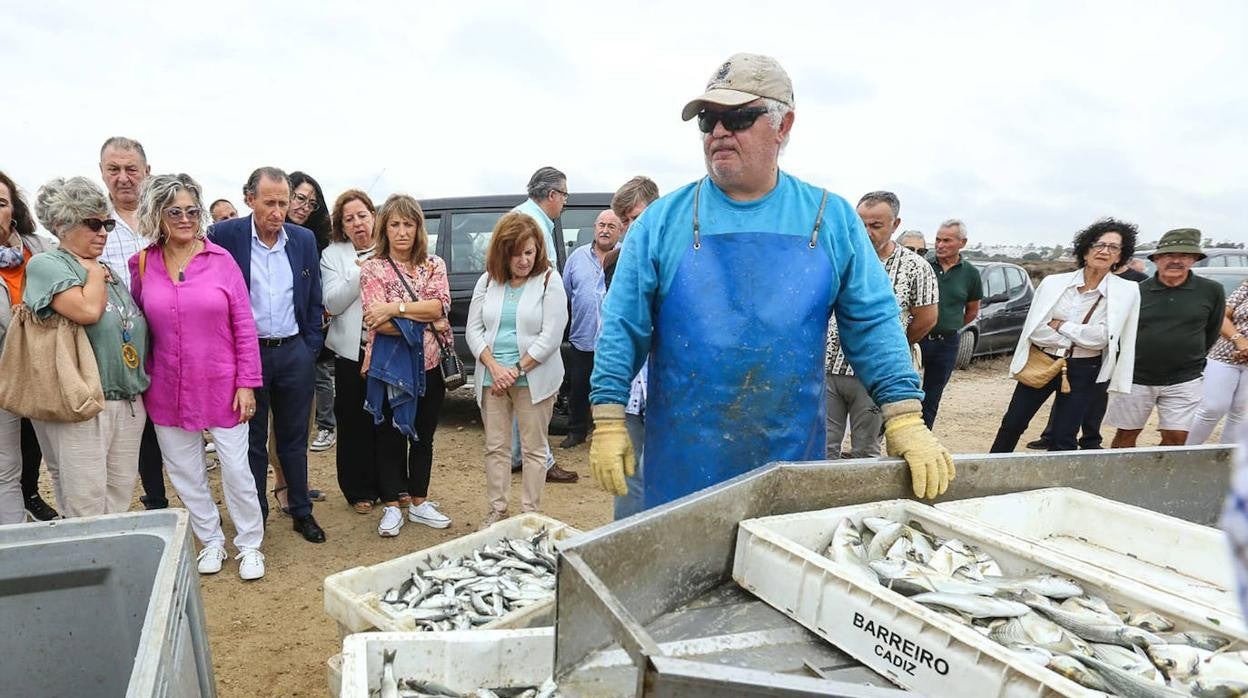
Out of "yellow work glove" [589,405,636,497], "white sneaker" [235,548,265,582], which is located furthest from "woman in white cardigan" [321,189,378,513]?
"yellow work glove" [589,405,636,497]

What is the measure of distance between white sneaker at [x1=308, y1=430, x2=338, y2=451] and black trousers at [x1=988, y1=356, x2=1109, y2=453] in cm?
588

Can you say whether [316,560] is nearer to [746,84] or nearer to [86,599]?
[86,599]

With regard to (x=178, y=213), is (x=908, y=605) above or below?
below

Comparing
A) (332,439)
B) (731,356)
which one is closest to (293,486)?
(332,439)

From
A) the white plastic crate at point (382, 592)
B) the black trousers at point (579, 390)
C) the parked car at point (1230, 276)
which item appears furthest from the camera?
the parked car at point (1230, 276)

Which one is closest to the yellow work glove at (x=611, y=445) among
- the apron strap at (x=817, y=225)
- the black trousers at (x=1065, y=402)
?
the apron strap at (x=817, y=225)

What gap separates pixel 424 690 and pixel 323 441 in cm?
485

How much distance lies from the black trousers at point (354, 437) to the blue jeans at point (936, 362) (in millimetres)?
4353

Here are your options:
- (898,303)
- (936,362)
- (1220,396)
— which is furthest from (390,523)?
(1220,396)

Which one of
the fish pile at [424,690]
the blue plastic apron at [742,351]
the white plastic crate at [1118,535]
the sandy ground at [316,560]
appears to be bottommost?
the sandy ground at [316,560]

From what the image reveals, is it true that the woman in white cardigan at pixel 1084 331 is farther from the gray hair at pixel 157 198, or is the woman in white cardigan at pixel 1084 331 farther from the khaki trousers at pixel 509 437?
the gray hair at pixel 157 198

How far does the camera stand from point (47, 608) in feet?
5.96

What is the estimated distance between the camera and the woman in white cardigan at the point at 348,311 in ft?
14.1

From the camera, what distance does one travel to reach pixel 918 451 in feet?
7.08
